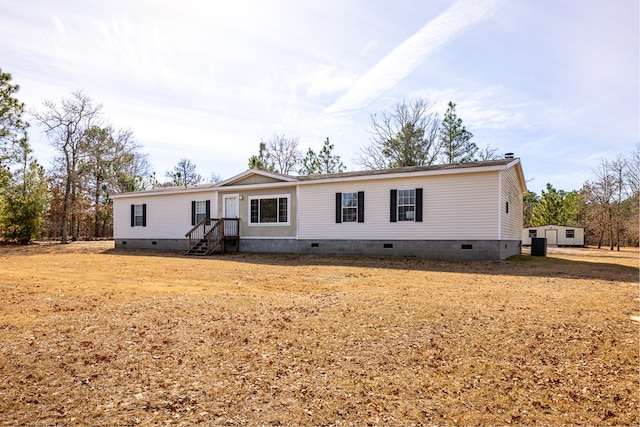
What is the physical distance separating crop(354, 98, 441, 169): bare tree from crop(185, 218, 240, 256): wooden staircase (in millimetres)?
16826

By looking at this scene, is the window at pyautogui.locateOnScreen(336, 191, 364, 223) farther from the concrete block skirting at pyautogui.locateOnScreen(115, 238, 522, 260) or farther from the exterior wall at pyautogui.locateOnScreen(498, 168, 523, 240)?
the exterior wall at pyautogui.locateOnScreen(498, 168, 523, 240)

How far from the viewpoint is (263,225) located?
18.3 m

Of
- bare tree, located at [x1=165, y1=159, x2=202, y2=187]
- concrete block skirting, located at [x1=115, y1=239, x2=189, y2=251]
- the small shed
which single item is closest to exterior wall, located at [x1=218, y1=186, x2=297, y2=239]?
concrete block skirting, located at [x1=115, y1=239, x2=189, y2=251]

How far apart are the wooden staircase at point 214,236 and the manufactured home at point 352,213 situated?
1.9 inches

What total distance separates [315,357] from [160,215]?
63.1 ft

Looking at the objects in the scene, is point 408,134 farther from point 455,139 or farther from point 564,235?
point 564,235

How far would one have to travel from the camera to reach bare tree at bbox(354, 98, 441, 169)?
30812 mm

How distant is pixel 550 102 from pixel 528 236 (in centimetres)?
2310

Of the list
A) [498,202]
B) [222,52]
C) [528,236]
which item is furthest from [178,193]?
[528,236]

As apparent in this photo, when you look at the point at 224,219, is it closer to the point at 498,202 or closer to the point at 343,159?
the point at 498,202

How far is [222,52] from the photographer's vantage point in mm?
10625

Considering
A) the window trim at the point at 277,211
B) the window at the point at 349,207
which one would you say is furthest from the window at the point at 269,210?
the window at the point at 349,207

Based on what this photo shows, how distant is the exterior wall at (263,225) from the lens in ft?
58.0

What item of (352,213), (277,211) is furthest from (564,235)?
(277,211)
